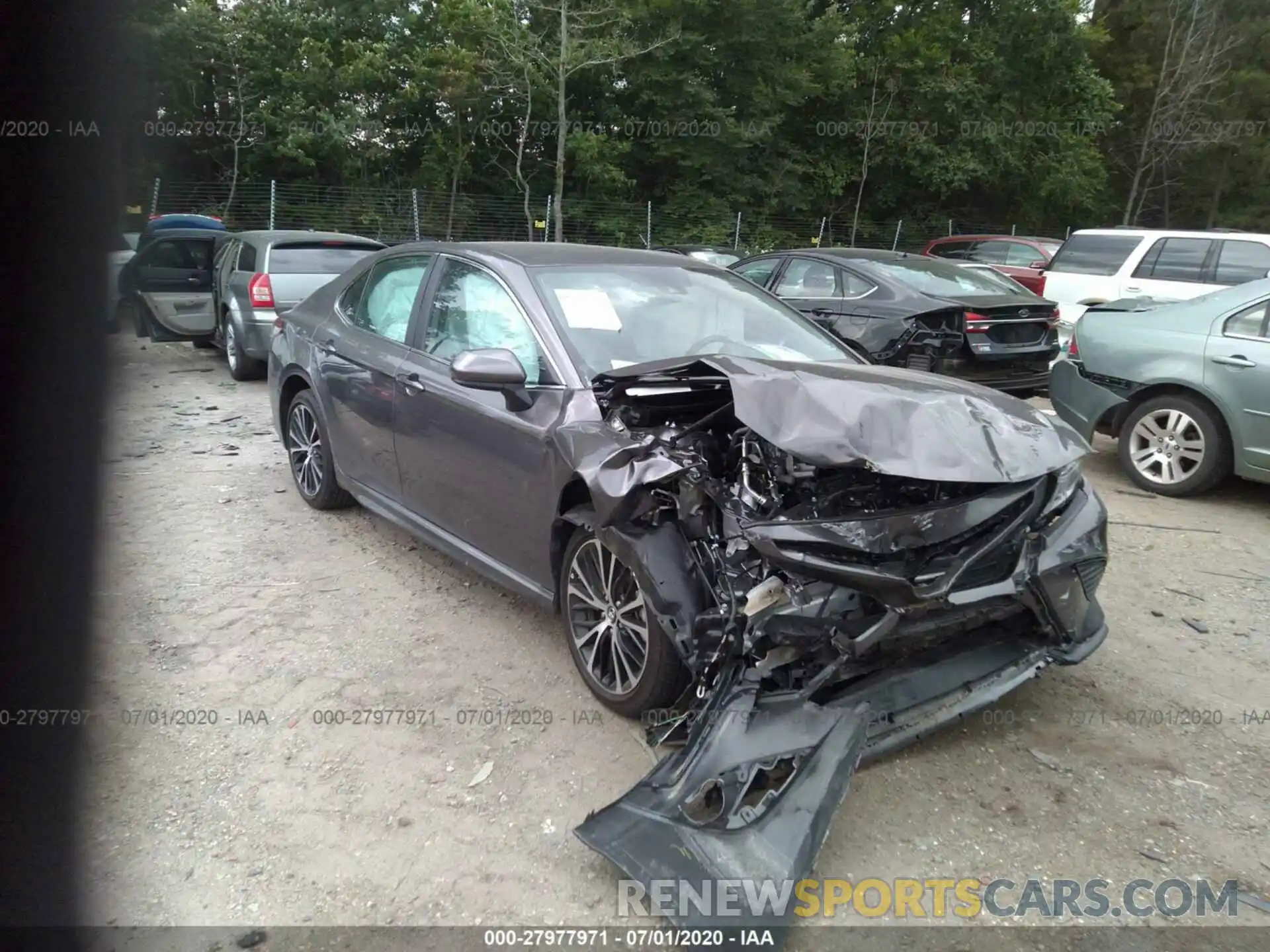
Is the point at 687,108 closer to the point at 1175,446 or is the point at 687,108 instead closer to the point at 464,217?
the point at 464,217

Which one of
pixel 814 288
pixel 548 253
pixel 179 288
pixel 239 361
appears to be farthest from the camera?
pixel 179 288

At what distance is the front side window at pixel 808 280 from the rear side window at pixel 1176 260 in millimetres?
3928

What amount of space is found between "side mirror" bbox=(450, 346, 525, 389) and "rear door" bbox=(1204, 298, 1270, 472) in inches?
187

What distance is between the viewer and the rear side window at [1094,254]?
10.7 m

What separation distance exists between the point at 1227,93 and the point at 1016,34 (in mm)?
8801

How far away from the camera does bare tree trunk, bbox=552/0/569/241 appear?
18.0m

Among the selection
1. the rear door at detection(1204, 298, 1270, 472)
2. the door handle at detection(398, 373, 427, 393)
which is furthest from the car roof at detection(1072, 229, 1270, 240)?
the door handle at detection(398, 373, 427, 393)

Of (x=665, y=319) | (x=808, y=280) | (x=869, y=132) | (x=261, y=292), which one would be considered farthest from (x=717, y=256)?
(x=869, y=132)

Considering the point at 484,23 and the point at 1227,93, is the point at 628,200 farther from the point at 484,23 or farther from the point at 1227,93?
the point at 1227,93

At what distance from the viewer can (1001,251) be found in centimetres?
1670

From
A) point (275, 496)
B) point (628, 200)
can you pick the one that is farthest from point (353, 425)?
point (628, 200)

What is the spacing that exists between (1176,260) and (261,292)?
9638 millimetres

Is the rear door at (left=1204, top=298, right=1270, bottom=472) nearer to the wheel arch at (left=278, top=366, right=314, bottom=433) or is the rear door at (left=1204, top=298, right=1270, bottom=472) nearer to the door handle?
the door handle

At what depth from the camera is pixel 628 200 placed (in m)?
23.6
